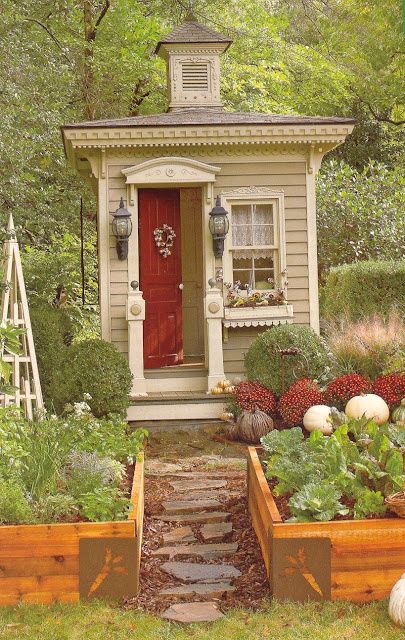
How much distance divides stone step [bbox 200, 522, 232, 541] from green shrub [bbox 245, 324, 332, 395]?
10.9ft

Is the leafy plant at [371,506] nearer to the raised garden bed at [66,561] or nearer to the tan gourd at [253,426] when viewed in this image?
the raised garden bed at [66,561]

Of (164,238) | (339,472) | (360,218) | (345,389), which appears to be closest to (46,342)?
(164,238)

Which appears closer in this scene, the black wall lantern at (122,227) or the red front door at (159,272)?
the black wall lantern at (122,227)

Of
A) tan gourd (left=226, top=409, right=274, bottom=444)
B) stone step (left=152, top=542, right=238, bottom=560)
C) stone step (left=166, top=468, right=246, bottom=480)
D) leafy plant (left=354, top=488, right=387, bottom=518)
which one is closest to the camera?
leafy plant (left=354, top=488, right=387, bottom=518)

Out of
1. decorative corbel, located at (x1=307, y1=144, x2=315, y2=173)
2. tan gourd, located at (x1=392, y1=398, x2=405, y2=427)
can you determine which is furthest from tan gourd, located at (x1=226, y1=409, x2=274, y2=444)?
decorative corbel, located at (x1=307, y1=144, x2=315, y2=173)

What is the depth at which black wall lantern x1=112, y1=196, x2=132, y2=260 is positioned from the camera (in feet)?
34.3

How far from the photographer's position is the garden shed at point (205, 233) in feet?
34.5

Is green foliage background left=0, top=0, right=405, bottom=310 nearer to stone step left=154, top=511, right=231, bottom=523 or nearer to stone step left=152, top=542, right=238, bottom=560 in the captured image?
stone step left=154, top=511, right=231, bottom=523

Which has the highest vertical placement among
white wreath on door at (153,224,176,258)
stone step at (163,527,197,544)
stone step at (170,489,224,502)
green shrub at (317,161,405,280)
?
green shrub at (317,161,405,280)

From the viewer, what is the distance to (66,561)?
5062 millimetres

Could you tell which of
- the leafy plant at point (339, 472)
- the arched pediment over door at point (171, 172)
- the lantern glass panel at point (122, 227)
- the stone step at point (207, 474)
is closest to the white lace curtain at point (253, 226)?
the arched pediment over door at point (171, 172)

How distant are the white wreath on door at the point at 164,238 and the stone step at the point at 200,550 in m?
5.57

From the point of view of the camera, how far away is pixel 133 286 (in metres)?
10.6

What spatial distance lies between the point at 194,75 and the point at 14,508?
8222 millimetres
